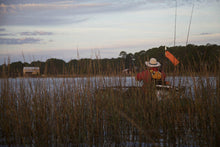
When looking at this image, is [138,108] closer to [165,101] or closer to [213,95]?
[165,101]

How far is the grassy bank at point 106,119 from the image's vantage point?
9.50 feet

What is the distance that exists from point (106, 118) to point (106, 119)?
0.02m

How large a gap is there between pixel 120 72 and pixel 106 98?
1.81 ft

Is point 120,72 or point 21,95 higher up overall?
point 120,72

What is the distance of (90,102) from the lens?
3203 millimetres

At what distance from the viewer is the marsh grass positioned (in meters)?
2.89

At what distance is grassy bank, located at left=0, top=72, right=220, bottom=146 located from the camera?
289 centimetres

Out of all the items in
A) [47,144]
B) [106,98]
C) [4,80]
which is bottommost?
[47,144]

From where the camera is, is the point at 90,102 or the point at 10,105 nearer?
the point at 90,102

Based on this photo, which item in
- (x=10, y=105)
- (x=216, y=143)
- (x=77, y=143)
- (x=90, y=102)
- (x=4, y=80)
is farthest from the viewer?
(x=4, y=80)

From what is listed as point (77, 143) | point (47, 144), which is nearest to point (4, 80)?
point (47, 144)

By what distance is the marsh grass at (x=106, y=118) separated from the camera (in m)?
2.89

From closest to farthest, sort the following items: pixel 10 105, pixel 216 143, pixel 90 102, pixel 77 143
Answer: pixel 216 143 → pixel 77 143 → pixel 90 102 → pixel 10 105

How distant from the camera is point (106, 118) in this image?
3219 millimetres
